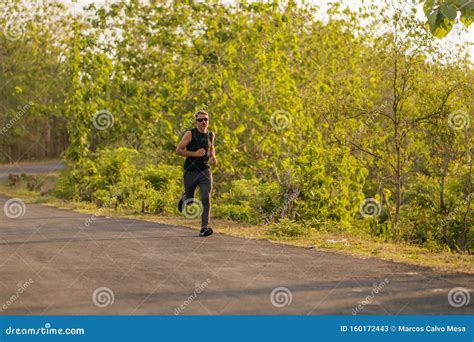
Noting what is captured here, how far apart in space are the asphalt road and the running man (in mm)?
643

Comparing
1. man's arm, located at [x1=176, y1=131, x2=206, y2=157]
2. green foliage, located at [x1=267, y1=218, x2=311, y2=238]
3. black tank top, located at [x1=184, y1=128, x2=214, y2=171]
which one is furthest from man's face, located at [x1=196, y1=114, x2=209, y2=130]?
green foliage, located at [x1=267, y1=218, x2=311, y2=238]

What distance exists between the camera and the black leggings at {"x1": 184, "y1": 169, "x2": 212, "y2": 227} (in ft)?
41.4

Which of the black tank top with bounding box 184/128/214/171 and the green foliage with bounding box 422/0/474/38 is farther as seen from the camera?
the black tank top with bounding box 184/128/214/171

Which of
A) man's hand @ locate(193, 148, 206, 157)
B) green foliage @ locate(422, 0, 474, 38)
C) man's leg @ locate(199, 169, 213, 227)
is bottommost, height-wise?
man's leg @ locate(199, 169, 213, 227)

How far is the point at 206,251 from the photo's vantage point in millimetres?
11117

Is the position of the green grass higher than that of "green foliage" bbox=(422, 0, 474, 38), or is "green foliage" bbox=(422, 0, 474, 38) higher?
"green foliage" bbox=(422, 0, 474, 38)

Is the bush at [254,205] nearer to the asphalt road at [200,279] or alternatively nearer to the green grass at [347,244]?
the green grass at [347,244]

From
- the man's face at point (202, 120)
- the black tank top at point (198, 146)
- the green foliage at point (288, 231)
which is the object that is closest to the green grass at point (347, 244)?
the green foliage at point (288, 231)

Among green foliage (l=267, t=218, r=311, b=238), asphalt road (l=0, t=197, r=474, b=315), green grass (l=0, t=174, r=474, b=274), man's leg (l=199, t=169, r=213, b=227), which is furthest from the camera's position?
green foliage (l=267, t=218, r=311, b=238)

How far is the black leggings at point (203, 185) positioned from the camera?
1262 centimetres

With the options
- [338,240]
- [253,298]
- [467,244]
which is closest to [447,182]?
[467,244]

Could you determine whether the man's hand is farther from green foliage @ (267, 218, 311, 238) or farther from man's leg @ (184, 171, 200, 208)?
green foliage @ (267, 218, 311, 238)

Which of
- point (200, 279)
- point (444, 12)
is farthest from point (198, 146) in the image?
point (444, 12)

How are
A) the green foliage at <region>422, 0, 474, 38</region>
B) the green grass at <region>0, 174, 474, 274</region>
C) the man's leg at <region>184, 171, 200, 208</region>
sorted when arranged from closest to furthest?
1. the green foliage at <region>422, 0, 474, 38</region>
2. the green grass at <region>0, 174, 474, 274</region>
3. the man's leg at <region>184, 171, 200, 208</region>
